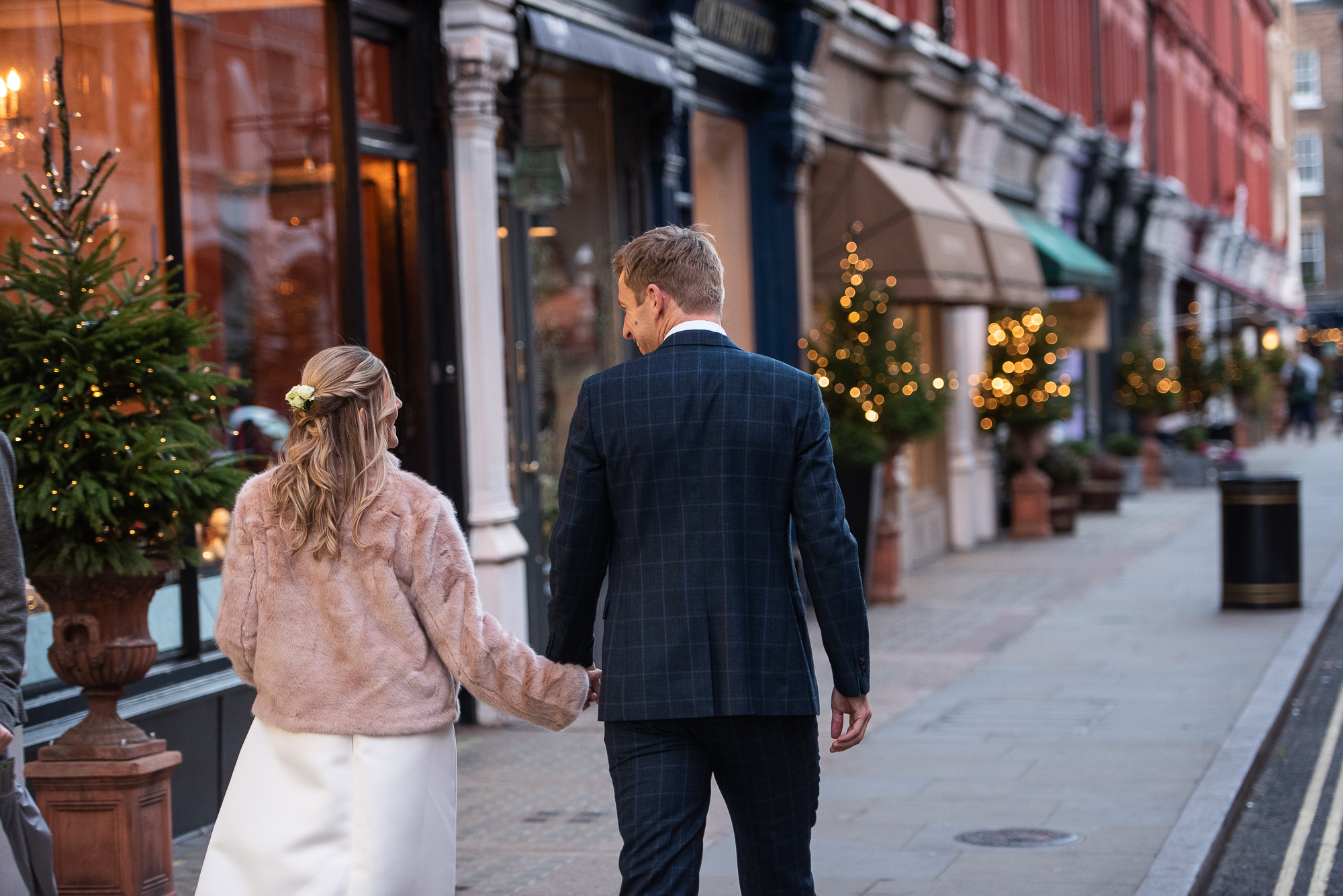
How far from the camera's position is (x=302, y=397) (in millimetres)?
3656

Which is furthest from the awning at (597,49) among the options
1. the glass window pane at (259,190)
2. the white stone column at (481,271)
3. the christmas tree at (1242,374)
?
the christmas tree at (1242,374)

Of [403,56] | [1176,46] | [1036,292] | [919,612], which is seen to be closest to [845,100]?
[1036,292]

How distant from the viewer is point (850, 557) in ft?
12.1

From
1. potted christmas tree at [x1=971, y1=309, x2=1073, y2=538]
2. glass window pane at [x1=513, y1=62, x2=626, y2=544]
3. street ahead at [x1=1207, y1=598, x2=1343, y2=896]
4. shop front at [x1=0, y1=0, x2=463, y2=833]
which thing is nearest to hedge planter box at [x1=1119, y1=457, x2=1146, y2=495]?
potted christmas tree at [x1=971, y1=309, x2=1073, y2=538]

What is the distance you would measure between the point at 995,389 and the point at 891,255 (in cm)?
427

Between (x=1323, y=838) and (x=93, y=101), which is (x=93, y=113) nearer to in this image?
(x=93, y=101)

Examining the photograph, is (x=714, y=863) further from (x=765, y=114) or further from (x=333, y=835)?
(x=765, y=114)

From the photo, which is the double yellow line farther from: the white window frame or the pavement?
the white window frame

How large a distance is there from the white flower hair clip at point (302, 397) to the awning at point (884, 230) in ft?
36.5

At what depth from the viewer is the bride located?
12.1 feet

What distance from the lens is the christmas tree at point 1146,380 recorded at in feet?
81.7

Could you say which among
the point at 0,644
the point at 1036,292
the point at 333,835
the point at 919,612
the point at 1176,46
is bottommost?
the point at 919,612

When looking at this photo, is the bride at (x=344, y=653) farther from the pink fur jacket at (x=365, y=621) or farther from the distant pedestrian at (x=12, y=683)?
the distant pedestrian at (x=12, y=683)

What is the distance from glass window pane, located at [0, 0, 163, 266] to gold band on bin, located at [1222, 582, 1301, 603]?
8.66 metres
